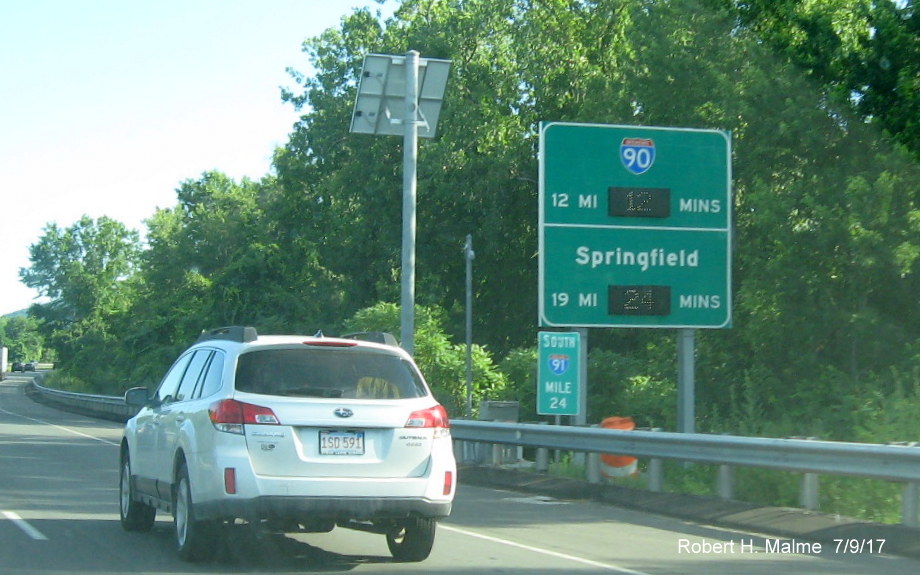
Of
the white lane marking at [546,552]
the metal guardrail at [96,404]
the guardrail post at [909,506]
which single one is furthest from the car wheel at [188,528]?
the metal guardrail at [96,404]

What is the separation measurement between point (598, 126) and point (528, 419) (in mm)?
12856

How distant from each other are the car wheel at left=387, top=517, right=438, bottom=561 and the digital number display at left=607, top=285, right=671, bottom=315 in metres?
7.97

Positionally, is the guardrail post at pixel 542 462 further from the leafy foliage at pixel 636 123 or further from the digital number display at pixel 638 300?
the leafy foliage at pixel 636 123

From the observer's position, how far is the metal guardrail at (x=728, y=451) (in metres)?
11.1

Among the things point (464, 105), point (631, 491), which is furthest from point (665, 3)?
point (631, 491)

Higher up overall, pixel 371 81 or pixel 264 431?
pixel 371 81

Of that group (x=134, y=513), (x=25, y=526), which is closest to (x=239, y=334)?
(x=134, y=513)

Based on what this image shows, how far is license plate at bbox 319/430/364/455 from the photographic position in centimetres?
935

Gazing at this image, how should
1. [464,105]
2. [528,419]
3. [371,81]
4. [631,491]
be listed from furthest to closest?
[464,105], [528,419], [371,81], [631,491]

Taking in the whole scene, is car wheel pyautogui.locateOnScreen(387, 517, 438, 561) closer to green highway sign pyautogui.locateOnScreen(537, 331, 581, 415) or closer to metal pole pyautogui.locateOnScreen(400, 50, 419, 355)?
green highway sign pyautogui.locateOnScreen(537, 331, 581, 415)

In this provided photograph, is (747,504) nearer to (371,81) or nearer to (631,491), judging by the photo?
(631,491)

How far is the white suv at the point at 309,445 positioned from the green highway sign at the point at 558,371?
28.2 feet

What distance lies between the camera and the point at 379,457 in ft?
31.1

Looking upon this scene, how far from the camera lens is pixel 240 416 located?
927cm
